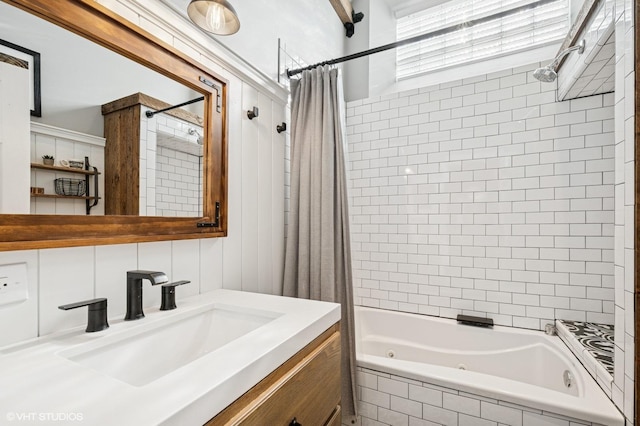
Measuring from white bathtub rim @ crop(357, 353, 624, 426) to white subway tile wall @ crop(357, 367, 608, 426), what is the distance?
3cm

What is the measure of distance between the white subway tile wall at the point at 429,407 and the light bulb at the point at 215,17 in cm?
176

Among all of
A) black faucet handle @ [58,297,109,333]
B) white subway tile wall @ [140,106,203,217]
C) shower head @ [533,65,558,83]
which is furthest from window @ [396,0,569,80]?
black faucet handle @ [58,297,109,333]

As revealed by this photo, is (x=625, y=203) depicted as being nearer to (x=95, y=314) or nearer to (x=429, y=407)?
(x=429, y=407)

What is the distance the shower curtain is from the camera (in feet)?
5.87

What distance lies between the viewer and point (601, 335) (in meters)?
1.69

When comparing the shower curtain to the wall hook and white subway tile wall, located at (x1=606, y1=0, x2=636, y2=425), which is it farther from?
white subway tile wall, located at (x1=606, y1=0, x2=636, y2=425)

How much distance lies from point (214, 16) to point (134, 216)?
774 mm

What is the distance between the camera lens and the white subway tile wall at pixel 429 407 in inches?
51.8

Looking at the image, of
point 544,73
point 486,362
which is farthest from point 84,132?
point 486,362

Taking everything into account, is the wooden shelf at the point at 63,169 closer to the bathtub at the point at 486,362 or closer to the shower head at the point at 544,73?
the bathtub at the point at 486,362

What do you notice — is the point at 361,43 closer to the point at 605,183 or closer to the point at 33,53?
the point at 605,183

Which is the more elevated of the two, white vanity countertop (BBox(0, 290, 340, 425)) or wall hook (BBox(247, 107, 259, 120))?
wall hook (BBox(247, 107, 259, 120))

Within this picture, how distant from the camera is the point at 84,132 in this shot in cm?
93

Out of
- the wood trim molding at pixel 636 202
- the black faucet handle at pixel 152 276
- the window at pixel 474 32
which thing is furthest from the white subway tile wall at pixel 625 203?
the black faucet handle at pixel 152 276
